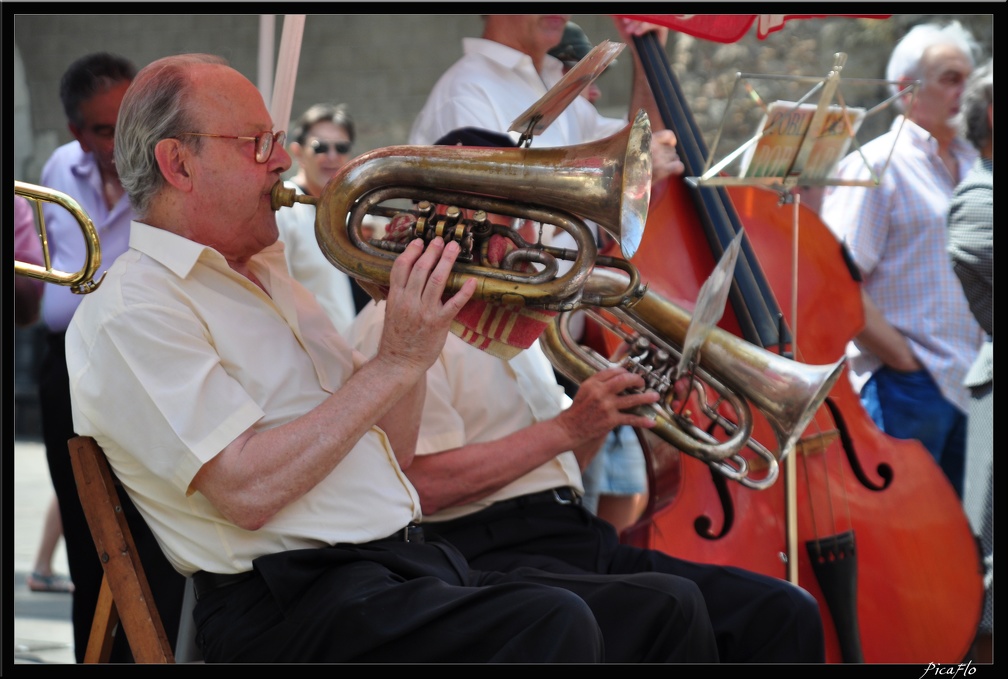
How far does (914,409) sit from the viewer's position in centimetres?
377

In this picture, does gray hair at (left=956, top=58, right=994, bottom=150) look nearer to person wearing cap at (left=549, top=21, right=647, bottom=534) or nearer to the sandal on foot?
person wearing cap at (left=549, top=21, right=647, bottom=534)

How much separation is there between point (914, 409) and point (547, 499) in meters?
1.74

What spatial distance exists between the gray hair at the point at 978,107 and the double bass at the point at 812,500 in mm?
1083

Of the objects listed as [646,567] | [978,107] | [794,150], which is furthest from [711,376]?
[978,107]

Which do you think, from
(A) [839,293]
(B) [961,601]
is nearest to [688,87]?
(A) [839,293]

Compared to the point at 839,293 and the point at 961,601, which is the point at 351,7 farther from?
the point at 961,601

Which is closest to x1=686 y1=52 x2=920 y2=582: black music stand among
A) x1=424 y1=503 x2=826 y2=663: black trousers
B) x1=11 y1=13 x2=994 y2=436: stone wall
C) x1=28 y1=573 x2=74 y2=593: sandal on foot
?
x1=424 y1=503 x2=826 y2=663: black trousers

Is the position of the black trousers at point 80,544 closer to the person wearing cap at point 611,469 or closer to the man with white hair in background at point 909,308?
the person wearing cap at point 611,469

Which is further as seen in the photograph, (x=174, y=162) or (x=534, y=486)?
(x=534, y=486)

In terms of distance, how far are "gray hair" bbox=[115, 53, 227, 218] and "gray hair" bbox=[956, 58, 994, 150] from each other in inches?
103

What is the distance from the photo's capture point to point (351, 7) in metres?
3.09

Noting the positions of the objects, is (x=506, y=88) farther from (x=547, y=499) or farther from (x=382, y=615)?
(x=382, y=615)

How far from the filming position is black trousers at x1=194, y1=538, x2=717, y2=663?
1856mm

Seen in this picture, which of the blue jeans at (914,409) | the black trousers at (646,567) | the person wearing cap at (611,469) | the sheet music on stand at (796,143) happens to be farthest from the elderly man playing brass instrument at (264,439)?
the blue jeans at (914,409)
